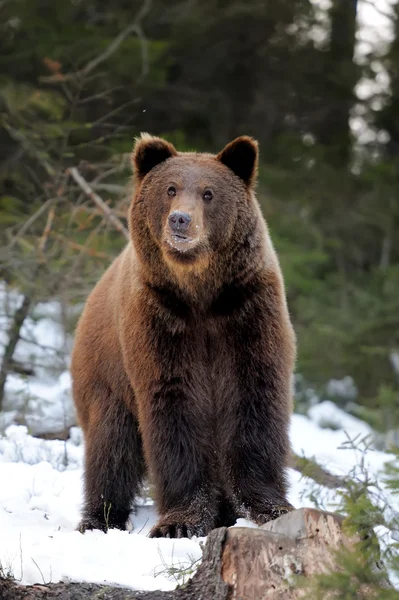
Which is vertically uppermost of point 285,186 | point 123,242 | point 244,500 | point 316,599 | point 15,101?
point 285,186

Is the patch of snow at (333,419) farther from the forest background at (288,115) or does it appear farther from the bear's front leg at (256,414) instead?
the bear's front leg at (256,414)

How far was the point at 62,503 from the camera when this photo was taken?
19.5ft

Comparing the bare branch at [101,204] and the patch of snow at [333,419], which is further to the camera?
the patch of snow at [333,419]

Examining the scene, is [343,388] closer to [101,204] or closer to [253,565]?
[101,204]

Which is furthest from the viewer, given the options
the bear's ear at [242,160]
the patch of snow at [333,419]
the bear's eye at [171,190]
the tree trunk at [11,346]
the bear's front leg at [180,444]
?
the patch of snow at [333,419]

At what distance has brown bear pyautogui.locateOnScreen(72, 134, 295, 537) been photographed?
5.16 metres

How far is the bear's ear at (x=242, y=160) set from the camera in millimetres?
5492

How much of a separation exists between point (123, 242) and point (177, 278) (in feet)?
23.1

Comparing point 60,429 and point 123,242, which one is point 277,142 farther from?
point 60,429

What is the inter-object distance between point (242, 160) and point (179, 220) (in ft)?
2.43

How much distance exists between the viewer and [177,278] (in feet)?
17.4

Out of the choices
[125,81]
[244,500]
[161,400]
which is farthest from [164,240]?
[125,81]

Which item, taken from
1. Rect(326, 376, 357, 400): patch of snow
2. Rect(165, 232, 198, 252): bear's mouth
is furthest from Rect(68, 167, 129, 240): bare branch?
Rect(326, 376, 357, 400): patch of snow

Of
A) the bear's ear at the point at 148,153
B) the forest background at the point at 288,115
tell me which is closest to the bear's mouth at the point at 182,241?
the bear's ear at the point at 148,153
